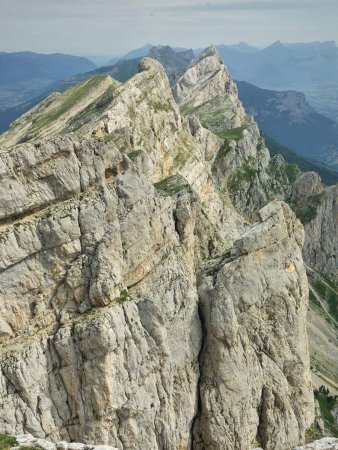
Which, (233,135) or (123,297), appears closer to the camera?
(123,297)

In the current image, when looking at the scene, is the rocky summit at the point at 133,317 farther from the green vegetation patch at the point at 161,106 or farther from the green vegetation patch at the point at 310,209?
the green vegetation patch at the point at 310,209

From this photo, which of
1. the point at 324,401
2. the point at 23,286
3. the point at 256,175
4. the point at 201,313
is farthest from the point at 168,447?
the point at 256,175

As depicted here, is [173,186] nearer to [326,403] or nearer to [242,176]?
[326,403]

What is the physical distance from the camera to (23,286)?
45062mm

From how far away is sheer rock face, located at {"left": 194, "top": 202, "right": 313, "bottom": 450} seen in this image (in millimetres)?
52438

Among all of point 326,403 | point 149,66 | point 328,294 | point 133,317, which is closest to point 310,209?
point 328,294

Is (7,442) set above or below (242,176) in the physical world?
below

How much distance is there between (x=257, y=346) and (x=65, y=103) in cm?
9350

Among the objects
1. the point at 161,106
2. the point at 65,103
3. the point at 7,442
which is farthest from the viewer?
the point at 65,103

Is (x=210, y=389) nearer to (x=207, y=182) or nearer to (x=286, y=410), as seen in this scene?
(x=286, y=410)

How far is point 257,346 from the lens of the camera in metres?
57.3

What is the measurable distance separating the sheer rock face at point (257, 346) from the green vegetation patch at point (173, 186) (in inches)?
462

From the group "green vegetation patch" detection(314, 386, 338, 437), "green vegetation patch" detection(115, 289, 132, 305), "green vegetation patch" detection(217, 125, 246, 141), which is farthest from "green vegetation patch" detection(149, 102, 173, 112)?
"green vegetation patch" detection(217, 125, 246, 141)

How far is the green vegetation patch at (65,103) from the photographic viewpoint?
388 ft
